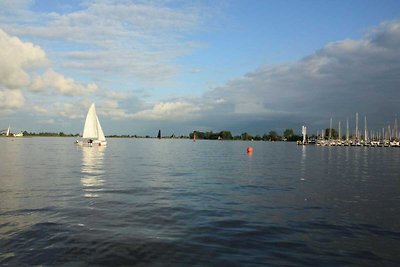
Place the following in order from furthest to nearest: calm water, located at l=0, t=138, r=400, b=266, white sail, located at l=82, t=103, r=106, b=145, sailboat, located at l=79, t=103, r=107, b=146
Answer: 1. sailboat, located at l=79, t=103, r=107, b=146
2. white sail, located at l=82, t=103, r=106, b=145
3. calm water, located at l=0, t=138, r=400, b=266

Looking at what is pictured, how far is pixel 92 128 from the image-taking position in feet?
453

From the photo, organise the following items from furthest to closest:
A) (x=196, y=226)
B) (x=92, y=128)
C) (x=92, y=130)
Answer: (x=92, y=130), (x=92, y=128), (x=196, y=226)

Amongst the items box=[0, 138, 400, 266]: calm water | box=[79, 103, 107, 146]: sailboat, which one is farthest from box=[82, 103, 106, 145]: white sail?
box=[0, 138, 400, 266]: calm water

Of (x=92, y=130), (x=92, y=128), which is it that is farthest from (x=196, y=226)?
(x=92, y=130)

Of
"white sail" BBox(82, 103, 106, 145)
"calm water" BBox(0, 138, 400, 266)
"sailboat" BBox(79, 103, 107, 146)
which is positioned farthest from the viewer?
"sailboat" BBox(79, 103, 107, 146)

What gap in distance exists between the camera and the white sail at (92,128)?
133125 millimetres

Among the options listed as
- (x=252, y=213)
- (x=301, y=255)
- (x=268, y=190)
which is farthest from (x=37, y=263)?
(x=268, y=190)

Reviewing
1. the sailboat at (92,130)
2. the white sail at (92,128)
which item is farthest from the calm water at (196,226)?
the sailboat at (92,130)

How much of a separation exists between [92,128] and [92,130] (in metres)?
1.06

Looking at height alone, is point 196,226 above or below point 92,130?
below

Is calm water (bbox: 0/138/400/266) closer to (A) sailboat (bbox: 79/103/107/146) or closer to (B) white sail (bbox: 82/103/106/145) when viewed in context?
(B) white sail (bbox: 82/103/106/145)

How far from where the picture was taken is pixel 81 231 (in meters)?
18.9

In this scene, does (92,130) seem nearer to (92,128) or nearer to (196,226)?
(92,128)

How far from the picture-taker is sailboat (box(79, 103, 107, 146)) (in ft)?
438
